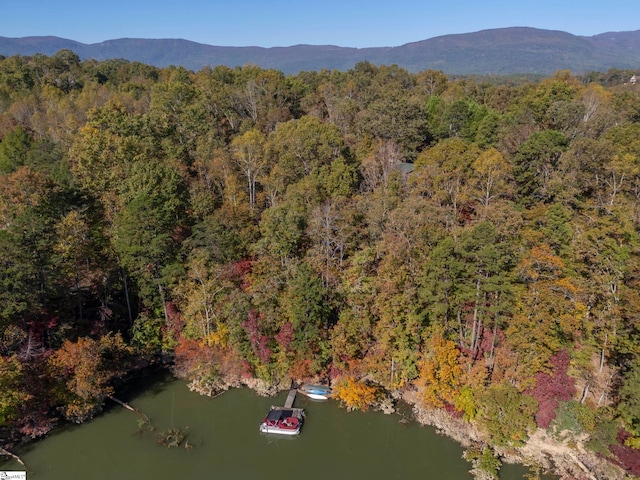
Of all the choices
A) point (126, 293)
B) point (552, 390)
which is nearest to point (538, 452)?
point (552, 390)

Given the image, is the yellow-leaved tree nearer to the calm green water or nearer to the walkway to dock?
the calm green water

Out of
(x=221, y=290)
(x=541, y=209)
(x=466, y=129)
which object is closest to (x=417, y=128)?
(x=466, y=129)

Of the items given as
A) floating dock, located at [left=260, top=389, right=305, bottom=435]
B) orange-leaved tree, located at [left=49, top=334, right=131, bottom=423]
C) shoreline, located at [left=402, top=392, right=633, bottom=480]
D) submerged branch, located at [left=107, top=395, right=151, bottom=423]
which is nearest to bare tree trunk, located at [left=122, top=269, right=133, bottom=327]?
orange-leaved tree, located at [left=49, top=334, right=131, bottom=423]

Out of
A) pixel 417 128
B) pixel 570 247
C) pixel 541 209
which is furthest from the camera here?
pixel 417 128

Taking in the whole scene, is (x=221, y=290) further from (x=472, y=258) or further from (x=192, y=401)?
(x=472, y=258)

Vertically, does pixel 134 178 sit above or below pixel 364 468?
above
